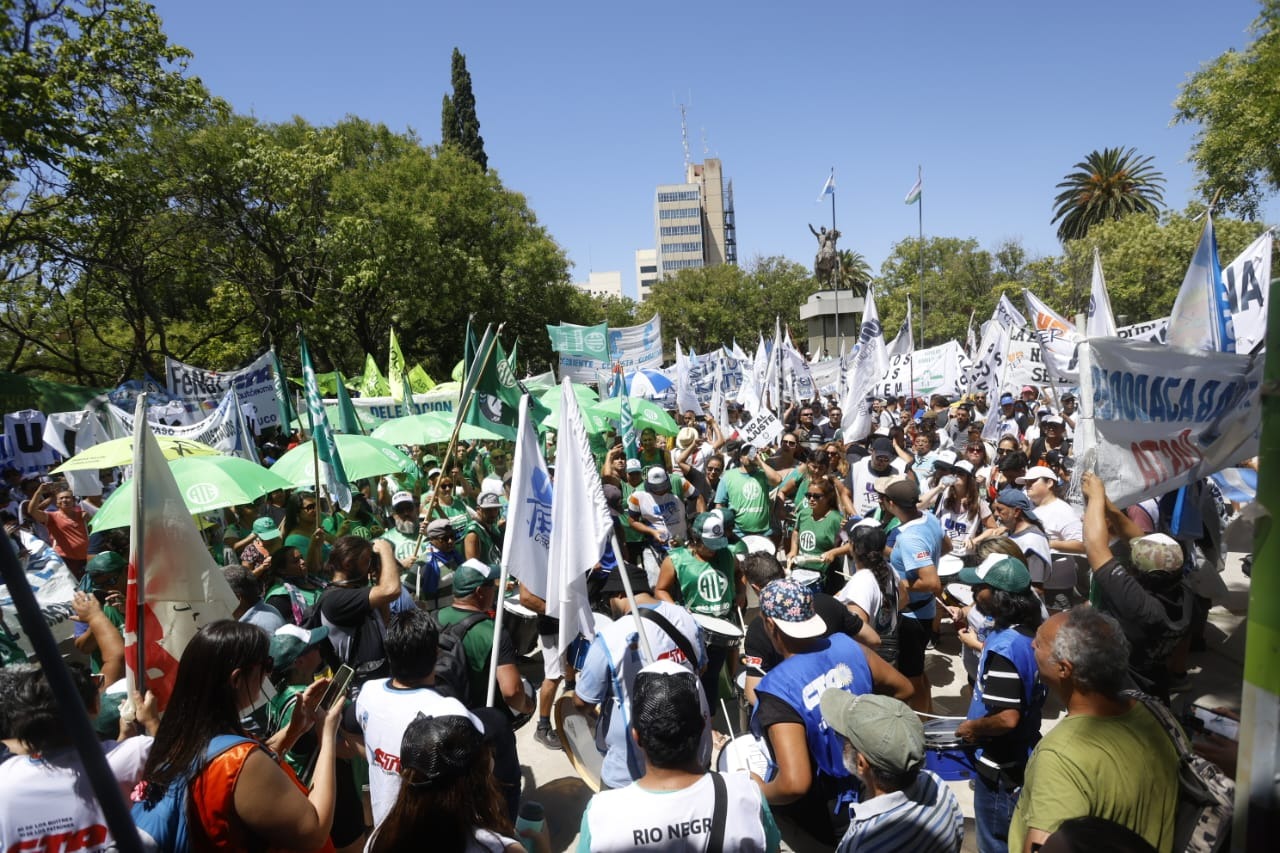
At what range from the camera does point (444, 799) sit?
82.0 inches

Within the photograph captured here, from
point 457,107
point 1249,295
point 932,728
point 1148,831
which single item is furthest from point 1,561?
point 457,107

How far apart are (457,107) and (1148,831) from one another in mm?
45970

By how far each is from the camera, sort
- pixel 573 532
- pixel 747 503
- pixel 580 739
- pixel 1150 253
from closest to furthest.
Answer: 1. pixel 573 532
2. pixel 580 739
3. pixel 747 503
4. pixel 1150 253

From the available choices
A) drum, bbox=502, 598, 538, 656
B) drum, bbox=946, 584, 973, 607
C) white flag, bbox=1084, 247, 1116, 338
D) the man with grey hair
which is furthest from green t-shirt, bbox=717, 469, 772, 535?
the man with grey hair

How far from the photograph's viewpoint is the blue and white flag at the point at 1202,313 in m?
4.68

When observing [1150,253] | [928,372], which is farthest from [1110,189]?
[928,372]

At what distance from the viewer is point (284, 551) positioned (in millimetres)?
4879

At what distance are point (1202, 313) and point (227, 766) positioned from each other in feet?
18.8

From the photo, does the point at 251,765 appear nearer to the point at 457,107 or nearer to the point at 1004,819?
the point at 1004,819

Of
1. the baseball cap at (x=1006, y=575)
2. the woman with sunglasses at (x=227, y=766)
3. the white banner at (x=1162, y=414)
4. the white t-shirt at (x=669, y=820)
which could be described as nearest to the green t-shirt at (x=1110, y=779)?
the white t-shirt at (x=669, y=820)

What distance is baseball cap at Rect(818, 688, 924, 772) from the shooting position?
7.36 feet

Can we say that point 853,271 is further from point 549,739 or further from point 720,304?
point 549,739

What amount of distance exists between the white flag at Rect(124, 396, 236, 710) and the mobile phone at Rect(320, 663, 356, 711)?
49 centimetres

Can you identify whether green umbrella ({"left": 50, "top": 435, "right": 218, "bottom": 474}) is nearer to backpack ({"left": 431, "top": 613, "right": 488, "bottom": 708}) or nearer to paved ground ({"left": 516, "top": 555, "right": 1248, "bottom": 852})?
paved ground ({"left": 516, "top": 555, "right": 1248, "bottom": 852})
